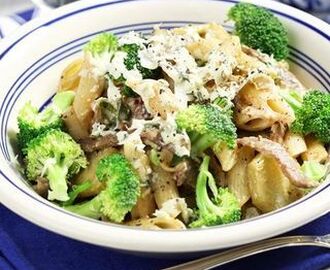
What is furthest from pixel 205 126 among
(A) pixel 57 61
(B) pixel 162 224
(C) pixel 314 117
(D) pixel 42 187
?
(A) pixel 57 61

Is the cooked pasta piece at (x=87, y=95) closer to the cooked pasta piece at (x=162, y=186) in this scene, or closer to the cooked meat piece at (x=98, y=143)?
the cooked meat piece at (x=98, y=143)

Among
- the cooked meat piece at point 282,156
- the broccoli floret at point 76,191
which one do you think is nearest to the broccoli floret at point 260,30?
the cooked meat piece at point 282,156

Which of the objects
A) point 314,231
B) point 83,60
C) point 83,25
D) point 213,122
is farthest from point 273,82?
point 83,25

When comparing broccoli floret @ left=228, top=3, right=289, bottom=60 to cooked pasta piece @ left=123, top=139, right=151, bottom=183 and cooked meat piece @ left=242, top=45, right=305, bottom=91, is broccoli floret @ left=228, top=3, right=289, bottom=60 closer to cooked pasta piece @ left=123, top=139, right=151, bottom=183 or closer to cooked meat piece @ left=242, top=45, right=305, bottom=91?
cooked meat piece @ left=242, top=45, right=305, bottom=91

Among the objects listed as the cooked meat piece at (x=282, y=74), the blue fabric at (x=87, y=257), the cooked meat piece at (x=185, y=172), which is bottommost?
the blue fabric at (x=87, y=257)

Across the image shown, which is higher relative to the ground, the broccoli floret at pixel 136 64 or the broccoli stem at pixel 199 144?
the broccoli floret at pixel 136 64

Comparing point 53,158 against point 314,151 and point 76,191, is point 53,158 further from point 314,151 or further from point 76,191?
point 314,151

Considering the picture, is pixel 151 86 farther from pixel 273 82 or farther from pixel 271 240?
pixel 271 240
